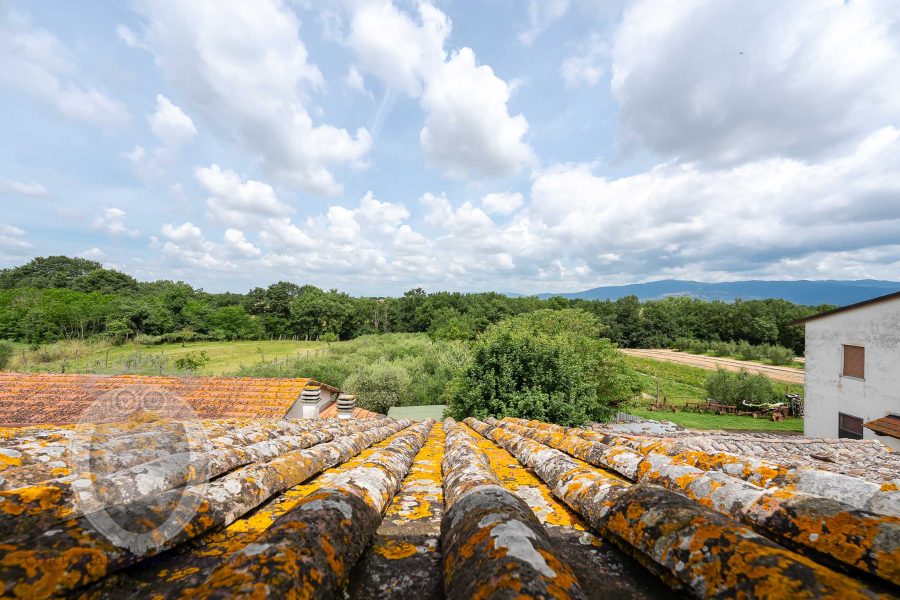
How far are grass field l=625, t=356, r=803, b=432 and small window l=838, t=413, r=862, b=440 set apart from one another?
744cm

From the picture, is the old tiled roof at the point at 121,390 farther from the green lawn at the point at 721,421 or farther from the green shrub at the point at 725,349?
the green shrub at the point at 725,349

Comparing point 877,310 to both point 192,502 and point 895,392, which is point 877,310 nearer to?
point 895,392

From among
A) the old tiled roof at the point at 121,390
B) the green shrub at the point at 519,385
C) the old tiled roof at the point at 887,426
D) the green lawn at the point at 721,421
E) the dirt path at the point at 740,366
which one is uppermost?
the green shrub at the point at 519,385

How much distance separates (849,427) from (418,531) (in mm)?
21982

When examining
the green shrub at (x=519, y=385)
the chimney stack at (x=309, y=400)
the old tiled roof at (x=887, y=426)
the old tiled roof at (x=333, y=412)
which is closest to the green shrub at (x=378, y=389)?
the old tiled roof at (x=333, y=412)

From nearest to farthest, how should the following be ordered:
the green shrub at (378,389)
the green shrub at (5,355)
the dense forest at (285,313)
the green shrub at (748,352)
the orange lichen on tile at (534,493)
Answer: the orange lichen on tile at (534,493) → the green shrub at (378,389) → the green shrub at (5,355) → the dense forest at (285,313) → the green shrub at (748,352)

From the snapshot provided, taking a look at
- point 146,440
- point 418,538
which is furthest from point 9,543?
point 146,440

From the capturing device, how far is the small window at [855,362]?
14.5m

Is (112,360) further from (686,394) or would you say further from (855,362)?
(686,394)

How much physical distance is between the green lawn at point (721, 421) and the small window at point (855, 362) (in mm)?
9017

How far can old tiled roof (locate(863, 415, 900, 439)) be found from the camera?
11.6 m

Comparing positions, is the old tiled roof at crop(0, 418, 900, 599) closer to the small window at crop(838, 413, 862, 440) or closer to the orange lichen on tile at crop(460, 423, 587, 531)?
the orange lichen on tile at crop(460, 423, 587, 531)

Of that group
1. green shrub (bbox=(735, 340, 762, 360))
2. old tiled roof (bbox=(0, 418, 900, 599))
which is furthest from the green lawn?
green shrub (bbox=(735, 340, 762, 360))

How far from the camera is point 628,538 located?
5.83 ft
